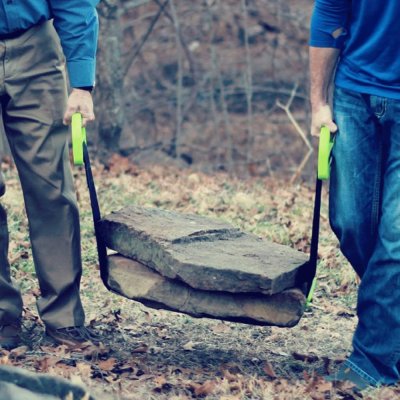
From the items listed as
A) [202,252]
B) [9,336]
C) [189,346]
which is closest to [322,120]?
[202,252]

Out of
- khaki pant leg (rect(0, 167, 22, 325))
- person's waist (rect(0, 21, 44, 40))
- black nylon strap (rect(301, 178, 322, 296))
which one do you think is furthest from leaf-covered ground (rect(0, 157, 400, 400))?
person's waist (rect(0, 21, 44, 40))

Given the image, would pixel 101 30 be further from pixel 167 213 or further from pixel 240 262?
pixel 240 262

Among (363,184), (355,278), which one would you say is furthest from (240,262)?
(355,278)

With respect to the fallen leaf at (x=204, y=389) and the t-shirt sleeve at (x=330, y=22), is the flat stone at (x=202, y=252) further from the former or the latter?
the t-shirt sleeve at (x=330, y=22)

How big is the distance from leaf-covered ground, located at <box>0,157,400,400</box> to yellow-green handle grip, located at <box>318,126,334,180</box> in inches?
38.4

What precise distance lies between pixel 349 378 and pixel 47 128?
6.18 feet

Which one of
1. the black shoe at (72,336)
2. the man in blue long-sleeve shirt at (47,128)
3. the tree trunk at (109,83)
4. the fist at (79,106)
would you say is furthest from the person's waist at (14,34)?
the tree trunk at (109,83)

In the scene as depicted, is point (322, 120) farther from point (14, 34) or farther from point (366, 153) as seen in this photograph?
point (14, 34)

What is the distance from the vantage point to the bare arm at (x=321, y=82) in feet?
13.7

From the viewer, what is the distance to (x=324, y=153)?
4.05 meters

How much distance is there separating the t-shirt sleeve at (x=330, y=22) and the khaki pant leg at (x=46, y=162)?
1273 millimetres

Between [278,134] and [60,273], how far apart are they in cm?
953

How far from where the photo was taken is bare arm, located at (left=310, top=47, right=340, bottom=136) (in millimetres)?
4164

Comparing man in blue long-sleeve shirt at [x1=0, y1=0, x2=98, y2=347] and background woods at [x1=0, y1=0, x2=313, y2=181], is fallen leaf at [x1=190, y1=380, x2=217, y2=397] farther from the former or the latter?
background woods at [x1=0, y1=0, x2=313, y2=181]
